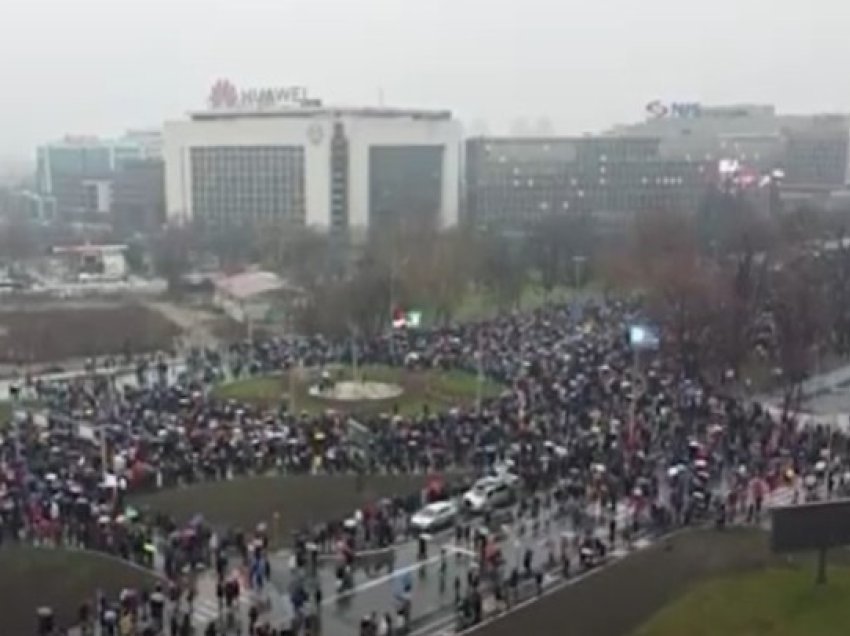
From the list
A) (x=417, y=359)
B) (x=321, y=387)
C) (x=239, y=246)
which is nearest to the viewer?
→ (x=321, y=387)

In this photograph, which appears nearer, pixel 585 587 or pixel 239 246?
pixel 585 587

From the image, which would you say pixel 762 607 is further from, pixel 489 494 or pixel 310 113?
pixel 310 113

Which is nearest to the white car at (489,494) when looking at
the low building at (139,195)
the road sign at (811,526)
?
the road sign at (811,526)

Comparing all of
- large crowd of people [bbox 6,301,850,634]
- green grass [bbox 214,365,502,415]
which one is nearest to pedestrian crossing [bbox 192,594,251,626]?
large crowd of people [bbox 6,301,850,634]

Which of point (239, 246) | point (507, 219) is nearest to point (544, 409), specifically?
point (239, 246)

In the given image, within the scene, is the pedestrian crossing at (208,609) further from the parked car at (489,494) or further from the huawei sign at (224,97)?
the huawei sign at (224,97)

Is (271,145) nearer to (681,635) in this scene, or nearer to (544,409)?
(544,409)

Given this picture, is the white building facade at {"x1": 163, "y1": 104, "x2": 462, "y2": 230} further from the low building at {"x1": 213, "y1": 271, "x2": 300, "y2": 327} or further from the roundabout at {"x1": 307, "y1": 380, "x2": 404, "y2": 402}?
the roundabout at {"x1": 307, "y1": 380, "x2": 404, "y2": 402}
